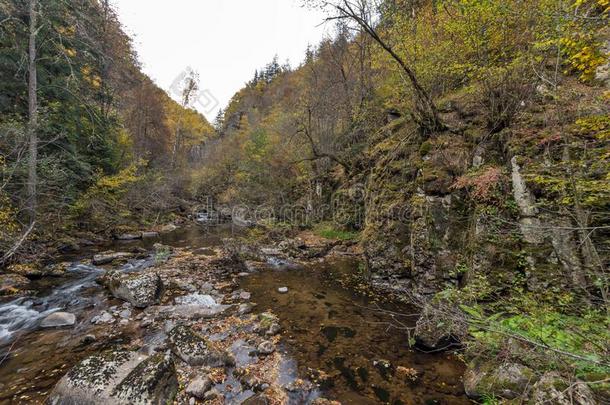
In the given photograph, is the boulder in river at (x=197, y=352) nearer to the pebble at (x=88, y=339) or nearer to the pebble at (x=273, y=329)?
the pebble at (x=273, y=329)

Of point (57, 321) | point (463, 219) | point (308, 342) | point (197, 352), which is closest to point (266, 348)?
point (308, 342)

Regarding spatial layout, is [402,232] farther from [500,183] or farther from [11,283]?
[11,283]

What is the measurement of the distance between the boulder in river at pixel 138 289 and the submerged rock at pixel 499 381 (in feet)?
21.1

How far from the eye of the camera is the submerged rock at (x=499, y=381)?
3.09 m

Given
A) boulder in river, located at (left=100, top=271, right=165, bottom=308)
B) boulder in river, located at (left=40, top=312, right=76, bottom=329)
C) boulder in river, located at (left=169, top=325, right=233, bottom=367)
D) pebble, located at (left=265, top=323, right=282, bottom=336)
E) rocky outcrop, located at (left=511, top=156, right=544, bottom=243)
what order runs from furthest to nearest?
boulder in river, located at (left=100, top=271, right=165, bottom=308)
boulder in river, located at (left=40, top=312, right=76, bottom=329)
pebble, located at (left=265, top=323, right=282, bottom=336)
rocky outcrop, located at (left=511, top=156, right=544, bottom=243)
boulder in river, located at (left=169, top=325, right=233, bottom=367)

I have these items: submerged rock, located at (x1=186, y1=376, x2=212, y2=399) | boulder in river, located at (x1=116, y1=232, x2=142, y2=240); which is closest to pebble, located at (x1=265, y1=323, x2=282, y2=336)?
submerged rock, located at (x1=186, y1=376, x2=212, y2=399)

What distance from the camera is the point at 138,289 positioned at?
19.9 feet

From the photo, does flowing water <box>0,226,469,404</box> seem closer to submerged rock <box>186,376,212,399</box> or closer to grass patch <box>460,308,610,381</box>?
grass patch <box>460,308,610,381</box>

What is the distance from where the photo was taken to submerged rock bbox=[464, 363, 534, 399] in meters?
3.09

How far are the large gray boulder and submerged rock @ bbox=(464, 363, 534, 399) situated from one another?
13.0ft

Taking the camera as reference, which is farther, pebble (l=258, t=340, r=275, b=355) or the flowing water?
pebble (l=258, t=340, r=275, b=355)

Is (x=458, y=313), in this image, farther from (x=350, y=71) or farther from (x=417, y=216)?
(x=350, y=71)

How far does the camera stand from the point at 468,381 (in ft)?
11.6

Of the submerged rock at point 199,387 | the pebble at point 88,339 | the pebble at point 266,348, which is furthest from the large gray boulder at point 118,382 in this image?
the pebble at point 88,339
